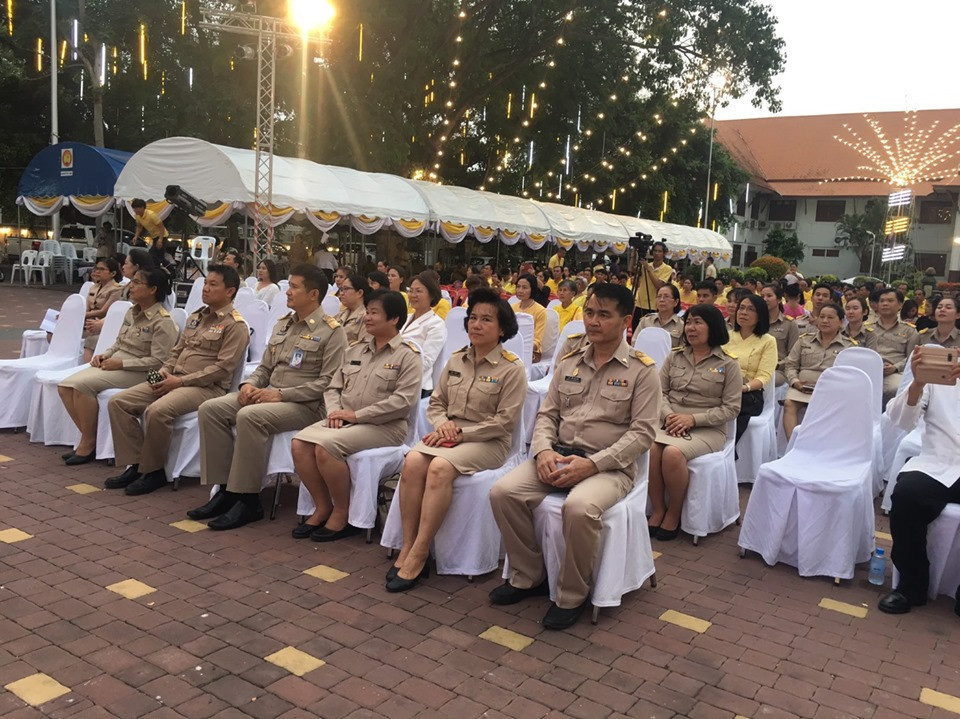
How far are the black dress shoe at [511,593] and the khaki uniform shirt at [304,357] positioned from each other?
5.80ft

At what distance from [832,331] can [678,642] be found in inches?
136

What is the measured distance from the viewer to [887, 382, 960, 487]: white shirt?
387 centimetres

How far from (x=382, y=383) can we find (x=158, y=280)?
2243 mm

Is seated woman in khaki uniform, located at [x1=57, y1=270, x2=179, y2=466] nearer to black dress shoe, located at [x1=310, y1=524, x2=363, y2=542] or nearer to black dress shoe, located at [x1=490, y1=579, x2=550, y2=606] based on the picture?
black dress shoe, located at [x1=310, y1=524, x2=363, y2=542]

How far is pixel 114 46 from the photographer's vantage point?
22.5m

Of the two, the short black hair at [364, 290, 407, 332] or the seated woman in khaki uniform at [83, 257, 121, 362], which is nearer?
the short black hair at [364, 290, 407, 332]

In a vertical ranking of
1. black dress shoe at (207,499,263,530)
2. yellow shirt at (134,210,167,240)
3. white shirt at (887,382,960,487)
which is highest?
yellow shirt at (134,210,167,240)

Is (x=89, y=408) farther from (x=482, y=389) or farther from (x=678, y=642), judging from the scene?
(x=678, y=642)

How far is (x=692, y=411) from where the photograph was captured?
4.82 meters

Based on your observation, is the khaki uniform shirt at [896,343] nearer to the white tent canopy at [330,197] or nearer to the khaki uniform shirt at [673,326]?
the khaki uniform shirt at [673,326]

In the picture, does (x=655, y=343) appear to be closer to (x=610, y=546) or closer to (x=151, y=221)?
(x=610, y=546)

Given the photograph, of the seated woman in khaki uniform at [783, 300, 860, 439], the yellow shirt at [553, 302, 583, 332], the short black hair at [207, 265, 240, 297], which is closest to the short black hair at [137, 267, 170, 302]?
the short black hair at [207, 265, 240, 297]

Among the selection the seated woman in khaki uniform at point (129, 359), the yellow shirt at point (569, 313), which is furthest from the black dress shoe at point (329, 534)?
the yellow shirt at point (569, 313)

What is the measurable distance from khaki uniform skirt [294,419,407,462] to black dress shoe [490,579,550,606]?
1.11 m
